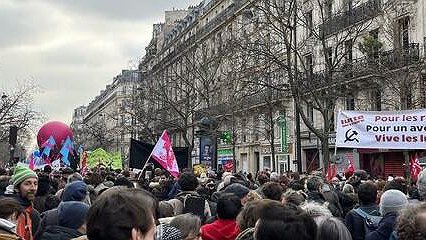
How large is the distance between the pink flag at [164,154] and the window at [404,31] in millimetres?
18599

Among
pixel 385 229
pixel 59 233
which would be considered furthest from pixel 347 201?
pixel 59 233

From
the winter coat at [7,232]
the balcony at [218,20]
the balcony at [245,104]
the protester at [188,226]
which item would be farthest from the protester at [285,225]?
the balcony at [218,20]

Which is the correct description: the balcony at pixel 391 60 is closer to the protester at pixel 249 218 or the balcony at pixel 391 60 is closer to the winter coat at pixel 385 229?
the winter coat at pixel 385 229

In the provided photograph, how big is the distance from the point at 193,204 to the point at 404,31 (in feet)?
80.6

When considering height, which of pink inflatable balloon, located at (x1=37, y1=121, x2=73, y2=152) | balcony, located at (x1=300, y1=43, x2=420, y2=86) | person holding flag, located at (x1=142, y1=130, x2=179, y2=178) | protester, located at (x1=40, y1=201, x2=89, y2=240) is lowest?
protester, located at (x1=40, y1=201, x2=89, y2=240)

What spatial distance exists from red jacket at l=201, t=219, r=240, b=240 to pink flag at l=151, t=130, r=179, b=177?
299 inches

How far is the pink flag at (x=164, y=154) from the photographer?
1342cm

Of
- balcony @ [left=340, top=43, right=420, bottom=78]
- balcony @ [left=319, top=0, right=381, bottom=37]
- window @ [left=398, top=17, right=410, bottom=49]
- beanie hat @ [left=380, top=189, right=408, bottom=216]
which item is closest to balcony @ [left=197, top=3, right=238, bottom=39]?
balcony @ [left=319, top=0, right=381, bottom=37]

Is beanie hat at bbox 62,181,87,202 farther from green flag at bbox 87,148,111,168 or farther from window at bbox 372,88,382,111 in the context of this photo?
window at bbox 372,88,382,111

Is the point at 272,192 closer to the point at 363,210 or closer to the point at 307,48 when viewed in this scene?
the point at 363,210

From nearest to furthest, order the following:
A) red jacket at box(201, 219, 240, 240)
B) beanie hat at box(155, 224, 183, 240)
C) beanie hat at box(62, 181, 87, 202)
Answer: beanie hat at box(155, 224, 183, 240)
red jacket at box(201, 219, 240, 240)
beanie hat at box(62, 181, 87, 202)

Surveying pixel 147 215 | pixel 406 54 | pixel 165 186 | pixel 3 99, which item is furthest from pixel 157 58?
pixel 147 215

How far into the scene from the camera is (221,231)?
18.8 ft

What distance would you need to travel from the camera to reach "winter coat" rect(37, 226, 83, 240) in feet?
15.8
